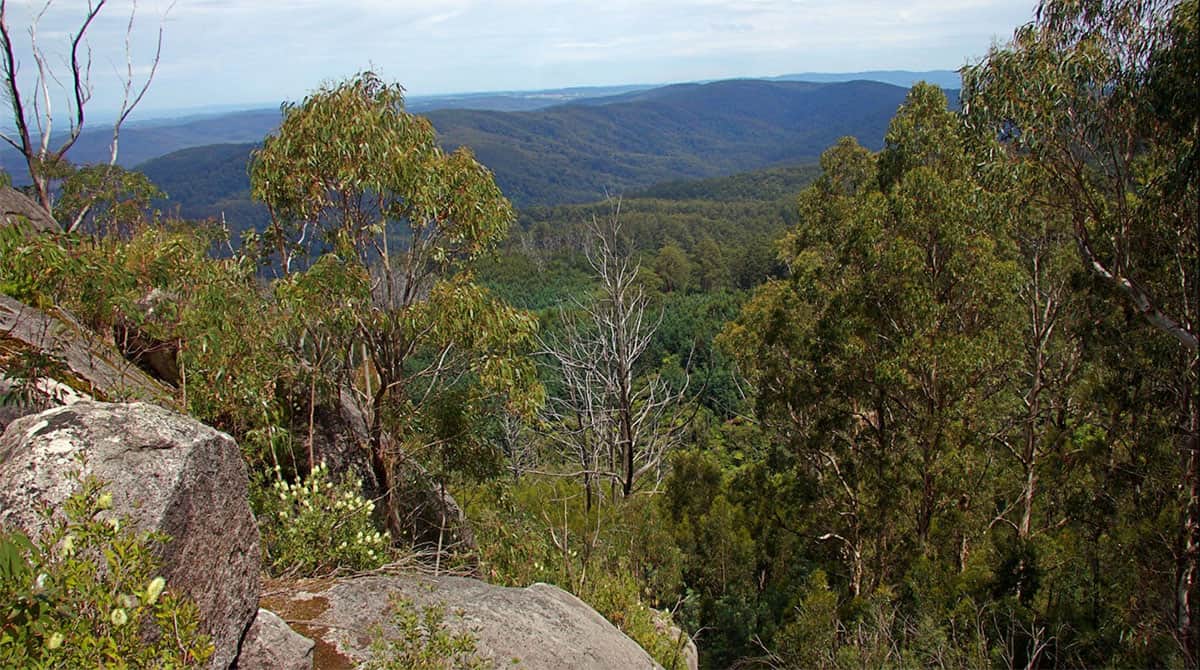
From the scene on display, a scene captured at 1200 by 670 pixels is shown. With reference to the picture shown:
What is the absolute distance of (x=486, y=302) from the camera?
6.71m

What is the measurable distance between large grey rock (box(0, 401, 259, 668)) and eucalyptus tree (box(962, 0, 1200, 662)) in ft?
25.7

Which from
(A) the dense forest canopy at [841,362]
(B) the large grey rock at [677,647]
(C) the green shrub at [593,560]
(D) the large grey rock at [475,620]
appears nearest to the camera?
(D) the large grey rock at [475,620]

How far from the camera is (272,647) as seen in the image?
3521mm

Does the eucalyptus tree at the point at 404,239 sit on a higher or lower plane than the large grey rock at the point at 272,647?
higher

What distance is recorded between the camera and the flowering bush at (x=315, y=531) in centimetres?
537

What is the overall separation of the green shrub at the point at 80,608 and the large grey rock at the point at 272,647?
4.43 feet

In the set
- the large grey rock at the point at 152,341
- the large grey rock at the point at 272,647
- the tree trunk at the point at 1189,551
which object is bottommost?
the tree trunk at the point at 1189,551

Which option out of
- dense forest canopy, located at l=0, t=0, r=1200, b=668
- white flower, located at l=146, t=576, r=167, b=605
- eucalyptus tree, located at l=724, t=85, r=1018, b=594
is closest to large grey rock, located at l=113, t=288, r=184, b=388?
dense forest canopy, located at l=0, t=0, r=1200, b=668

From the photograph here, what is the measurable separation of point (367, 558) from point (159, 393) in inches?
85.2

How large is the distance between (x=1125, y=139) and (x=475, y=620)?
774 centimetres

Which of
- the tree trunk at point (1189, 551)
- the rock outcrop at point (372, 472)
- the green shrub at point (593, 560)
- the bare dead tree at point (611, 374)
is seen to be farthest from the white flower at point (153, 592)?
the bare dead tree at point (611, 374)

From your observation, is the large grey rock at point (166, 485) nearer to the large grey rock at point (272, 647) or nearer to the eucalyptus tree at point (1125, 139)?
the large grey rock at point (272, 647)

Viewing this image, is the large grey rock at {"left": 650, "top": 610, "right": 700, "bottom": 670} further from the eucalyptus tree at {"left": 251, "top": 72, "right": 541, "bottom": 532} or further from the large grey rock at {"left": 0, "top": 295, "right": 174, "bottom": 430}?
the large grey rock at {"left": 0, "top": 295, "right": 174, "bottom": 430}

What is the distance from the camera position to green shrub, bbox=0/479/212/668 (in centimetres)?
195
